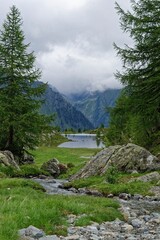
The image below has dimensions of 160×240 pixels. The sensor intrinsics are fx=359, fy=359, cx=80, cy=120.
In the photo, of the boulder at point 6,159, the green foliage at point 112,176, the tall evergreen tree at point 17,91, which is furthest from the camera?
the tall evergreen tree at point 17,91

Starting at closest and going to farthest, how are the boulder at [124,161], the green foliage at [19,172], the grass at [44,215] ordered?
the grass at [44,215] → the boulder at [124,161] → the green foliage at [19,172]

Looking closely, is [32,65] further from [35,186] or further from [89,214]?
[89,214]

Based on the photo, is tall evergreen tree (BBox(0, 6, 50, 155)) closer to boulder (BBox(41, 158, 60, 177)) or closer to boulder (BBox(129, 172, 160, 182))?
boulder (BBox(41, 158, 60, 177))

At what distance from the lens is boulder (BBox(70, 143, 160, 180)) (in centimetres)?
3222

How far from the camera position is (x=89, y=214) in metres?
14.2

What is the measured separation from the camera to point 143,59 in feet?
111

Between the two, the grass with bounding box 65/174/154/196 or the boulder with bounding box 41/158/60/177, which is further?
the boulder with bounding box 41/158/60/177

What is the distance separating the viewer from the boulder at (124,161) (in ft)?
106

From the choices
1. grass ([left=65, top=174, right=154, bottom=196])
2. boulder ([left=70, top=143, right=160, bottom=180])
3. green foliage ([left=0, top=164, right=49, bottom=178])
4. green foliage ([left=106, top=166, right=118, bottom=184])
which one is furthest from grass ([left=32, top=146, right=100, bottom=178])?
green foliage ([left=106, top=166, right=118, bottom=184])

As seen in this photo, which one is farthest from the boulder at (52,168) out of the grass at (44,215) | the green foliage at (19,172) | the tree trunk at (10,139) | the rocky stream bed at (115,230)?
the grass at (44,215)

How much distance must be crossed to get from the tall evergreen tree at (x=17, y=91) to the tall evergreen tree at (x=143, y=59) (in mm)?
13012

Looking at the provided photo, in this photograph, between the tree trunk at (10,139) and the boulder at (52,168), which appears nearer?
the tree trunk at (10,139)

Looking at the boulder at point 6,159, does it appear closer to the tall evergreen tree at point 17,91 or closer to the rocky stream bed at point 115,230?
the tall evergreen tree at point 17,91

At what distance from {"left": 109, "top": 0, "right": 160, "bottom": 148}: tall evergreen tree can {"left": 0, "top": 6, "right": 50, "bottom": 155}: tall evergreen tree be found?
512 inches
